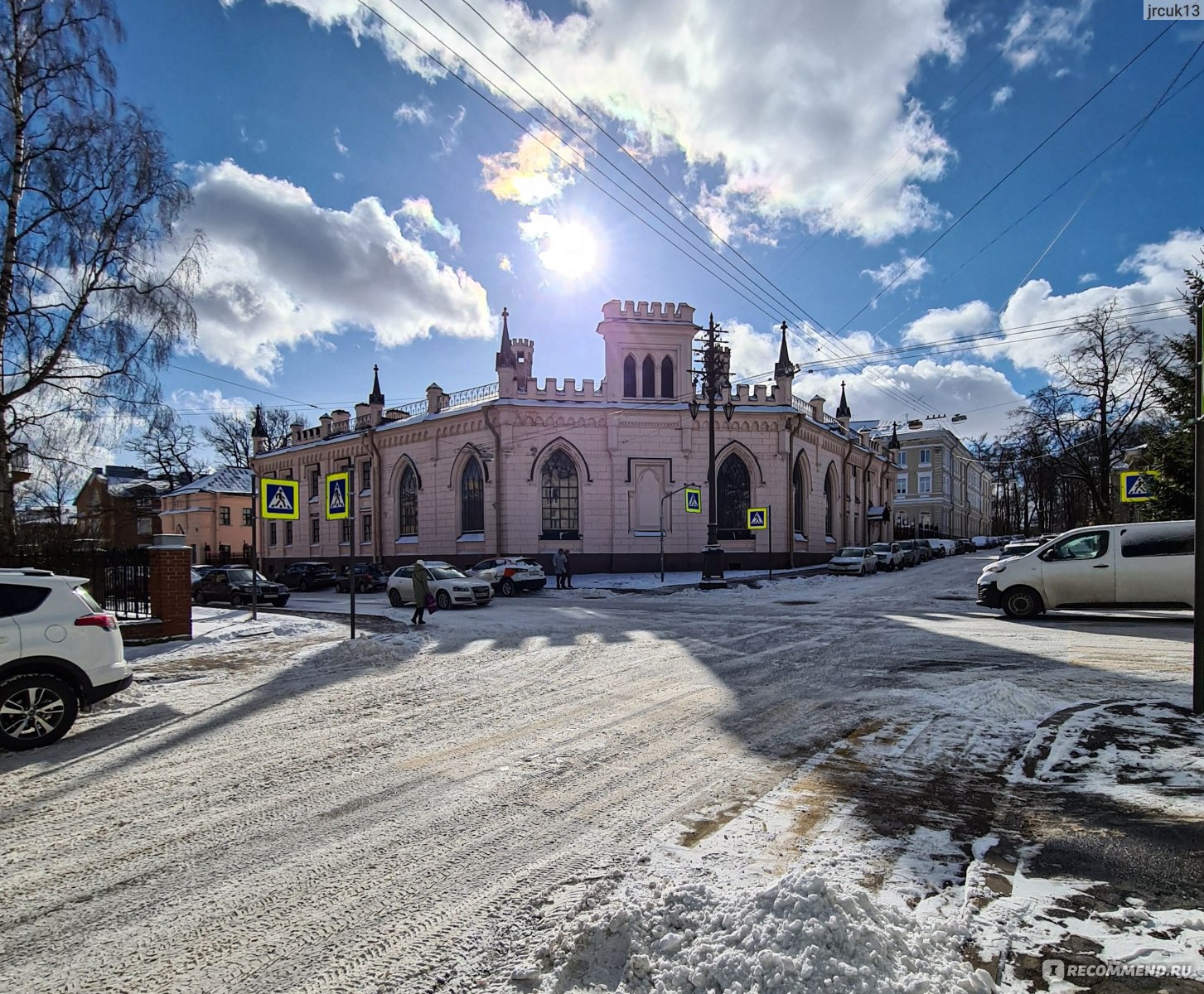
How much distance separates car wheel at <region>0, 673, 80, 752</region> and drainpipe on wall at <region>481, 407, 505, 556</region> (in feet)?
82.0

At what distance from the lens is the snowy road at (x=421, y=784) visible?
116 inches

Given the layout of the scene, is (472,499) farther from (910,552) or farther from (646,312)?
(910,552)

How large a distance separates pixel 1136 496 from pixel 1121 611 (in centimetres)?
429

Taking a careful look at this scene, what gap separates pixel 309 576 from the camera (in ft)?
109

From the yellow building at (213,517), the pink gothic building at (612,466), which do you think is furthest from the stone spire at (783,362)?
the yellow building at (213,517)

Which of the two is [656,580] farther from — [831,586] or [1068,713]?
[1068,713]

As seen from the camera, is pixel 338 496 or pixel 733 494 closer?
pixel 338 496

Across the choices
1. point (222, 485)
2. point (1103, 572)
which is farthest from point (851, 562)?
point (222, 485)

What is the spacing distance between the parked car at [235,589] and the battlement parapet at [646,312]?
19613mm

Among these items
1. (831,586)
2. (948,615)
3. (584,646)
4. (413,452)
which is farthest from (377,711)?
(413,452)

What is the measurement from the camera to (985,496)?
352 ft

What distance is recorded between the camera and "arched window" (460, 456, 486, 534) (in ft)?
109
